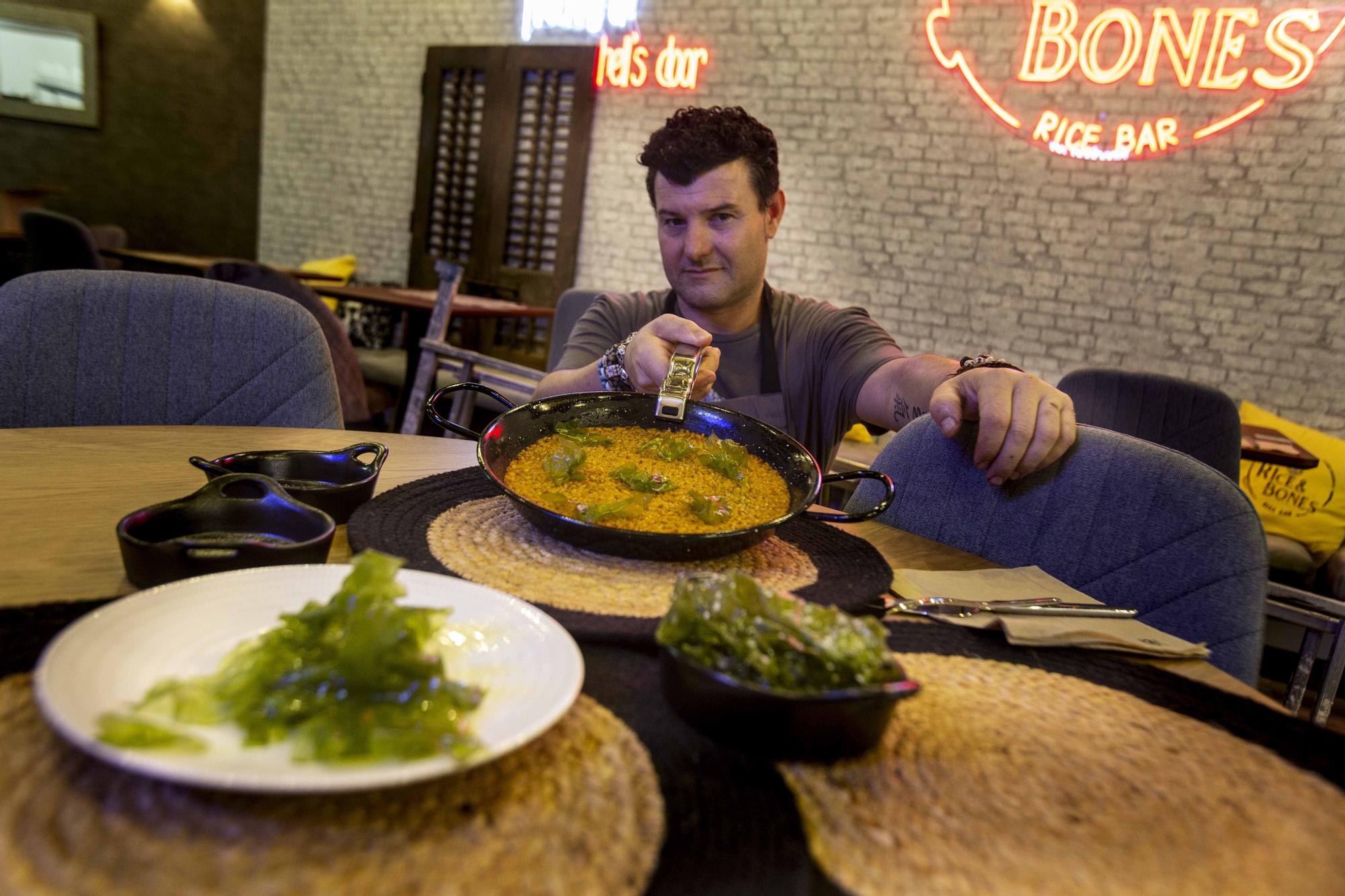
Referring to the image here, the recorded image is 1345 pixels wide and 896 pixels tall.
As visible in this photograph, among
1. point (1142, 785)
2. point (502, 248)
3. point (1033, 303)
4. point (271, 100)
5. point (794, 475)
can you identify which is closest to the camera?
point (1142, 785)

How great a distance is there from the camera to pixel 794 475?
96 centimetres

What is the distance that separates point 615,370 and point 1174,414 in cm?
228

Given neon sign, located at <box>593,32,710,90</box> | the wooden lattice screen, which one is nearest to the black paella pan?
neon sign, located at <box>593,32,710,90</box>

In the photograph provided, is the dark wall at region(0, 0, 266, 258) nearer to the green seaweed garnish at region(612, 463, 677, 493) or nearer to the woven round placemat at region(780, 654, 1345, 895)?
the green seaweed garnish at region(612, 463, 677, 493)

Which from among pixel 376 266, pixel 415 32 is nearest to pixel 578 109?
pixel 415 32

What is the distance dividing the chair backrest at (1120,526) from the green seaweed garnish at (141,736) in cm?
104

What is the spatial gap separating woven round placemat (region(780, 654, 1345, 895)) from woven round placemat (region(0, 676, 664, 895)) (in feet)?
0.42

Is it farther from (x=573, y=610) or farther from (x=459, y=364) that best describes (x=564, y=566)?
(x=459, y=364)

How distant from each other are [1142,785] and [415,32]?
303 inches

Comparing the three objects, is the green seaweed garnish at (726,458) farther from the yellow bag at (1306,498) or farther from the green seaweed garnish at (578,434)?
the yellow bag at (1306,498)

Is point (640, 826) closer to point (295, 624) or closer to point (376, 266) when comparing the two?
point (295, 624)

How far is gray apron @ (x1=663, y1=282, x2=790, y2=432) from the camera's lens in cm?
171

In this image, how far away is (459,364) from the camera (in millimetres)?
4160

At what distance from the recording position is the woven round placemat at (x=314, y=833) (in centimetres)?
A: 37
